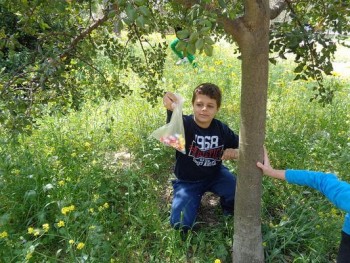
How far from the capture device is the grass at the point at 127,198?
6.75ft

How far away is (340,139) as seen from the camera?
3.35m

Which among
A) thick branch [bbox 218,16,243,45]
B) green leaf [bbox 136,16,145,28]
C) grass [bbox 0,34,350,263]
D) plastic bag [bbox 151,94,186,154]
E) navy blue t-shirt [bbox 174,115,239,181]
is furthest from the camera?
navy blue t-shirt [bbox 174,115,239,181]

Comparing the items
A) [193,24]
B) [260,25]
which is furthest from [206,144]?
[193,24]

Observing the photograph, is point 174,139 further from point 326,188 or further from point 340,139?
point 340,139

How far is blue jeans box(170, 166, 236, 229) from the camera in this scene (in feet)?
7.53

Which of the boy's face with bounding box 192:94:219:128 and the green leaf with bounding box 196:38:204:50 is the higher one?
the green leaf with bounding box 196:38:204:50

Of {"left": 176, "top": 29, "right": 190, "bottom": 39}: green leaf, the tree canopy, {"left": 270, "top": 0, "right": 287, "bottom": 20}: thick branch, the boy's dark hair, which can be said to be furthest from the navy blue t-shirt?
{"left": 176, "top": 29, "right": 190, "bottom": 39}: green leaf

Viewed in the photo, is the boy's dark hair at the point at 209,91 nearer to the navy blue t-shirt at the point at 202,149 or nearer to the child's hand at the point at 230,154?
the navy blue t-shirt at the point at 202,149

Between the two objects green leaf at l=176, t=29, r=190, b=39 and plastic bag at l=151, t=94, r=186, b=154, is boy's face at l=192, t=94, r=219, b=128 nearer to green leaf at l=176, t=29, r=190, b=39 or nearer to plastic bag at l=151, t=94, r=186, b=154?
plastic bag at l=151, t=94, r=186, b=154

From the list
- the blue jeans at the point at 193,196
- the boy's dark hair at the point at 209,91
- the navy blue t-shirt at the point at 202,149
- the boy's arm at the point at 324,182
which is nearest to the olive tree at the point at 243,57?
the boy's arm at the point at 324,182

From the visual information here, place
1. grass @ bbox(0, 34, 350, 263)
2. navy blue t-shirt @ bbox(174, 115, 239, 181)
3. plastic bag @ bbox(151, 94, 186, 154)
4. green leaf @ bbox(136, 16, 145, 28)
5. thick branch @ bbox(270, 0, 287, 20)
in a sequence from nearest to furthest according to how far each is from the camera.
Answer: green leaf @ bbox(136, 16, 145, 28)
thick branch @ bbox(270, 0, 287, 20)
grass @ bbox(0, 34, 350, 263)
plastic bag @ bbox(151, 94, 186, 154)
navy blue t-shirt @ bbox(174, 115, 239, 181)

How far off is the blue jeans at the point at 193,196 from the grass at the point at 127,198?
3.6 inches

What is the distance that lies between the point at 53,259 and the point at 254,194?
3.75 ft

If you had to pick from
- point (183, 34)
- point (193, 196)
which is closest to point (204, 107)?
point (193, 196)
